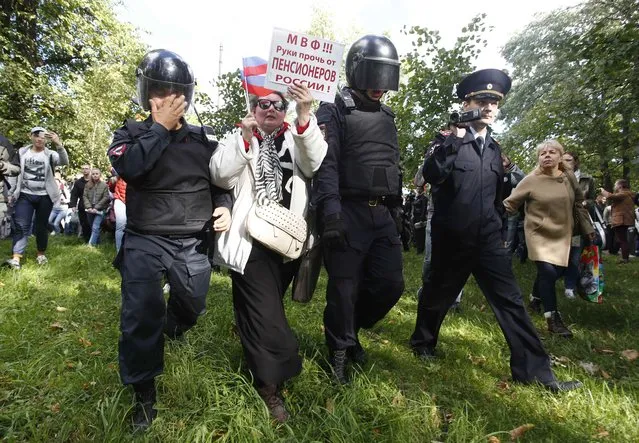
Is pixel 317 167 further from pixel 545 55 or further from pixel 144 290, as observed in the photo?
pixel 545 55

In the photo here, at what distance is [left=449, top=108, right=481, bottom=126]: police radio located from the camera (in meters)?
3.26

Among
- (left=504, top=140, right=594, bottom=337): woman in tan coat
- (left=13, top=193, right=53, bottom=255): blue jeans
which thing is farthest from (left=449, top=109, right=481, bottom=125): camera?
(left=13, top=193, right=53, bottom=255): blue jeans

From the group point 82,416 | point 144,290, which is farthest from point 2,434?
Answer: point 144,290

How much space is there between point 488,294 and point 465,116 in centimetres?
128

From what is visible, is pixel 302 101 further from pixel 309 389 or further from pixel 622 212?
pixel 622 212

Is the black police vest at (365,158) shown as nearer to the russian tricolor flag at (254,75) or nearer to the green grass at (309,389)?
the russian tricolor flag at (254,75)

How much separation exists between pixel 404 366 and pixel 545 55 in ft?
95.2

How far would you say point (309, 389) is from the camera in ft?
9.48

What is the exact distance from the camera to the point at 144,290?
2.36 m

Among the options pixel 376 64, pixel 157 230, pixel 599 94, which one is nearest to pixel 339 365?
pixel 157 230

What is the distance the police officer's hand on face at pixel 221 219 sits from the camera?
2598 mm

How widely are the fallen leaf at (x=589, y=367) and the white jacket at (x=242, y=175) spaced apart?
254 cm

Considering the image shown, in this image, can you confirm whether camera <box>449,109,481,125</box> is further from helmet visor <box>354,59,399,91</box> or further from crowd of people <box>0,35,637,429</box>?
helmet visor <box>354,59,399,91</box>

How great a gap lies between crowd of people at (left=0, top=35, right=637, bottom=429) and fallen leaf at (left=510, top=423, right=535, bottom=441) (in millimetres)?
615
